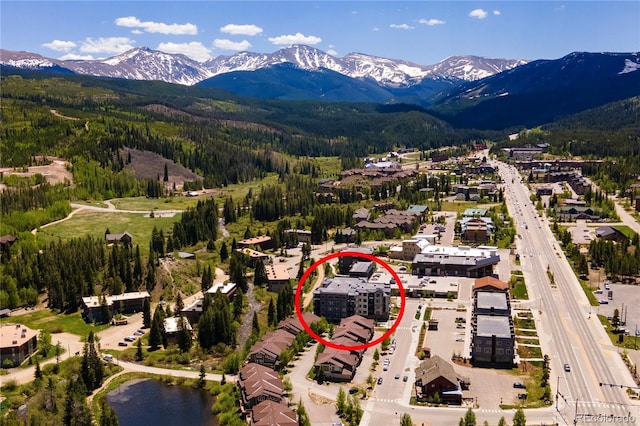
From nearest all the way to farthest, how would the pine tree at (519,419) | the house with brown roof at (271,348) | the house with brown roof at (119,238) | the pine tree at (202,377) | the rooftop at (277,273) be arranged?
the pine tree at (519,419) → the pine tree at (202,377) → the house with brown roof at (271,348) → the rooftop at (277,273) → the house with brown roof at (119,238)

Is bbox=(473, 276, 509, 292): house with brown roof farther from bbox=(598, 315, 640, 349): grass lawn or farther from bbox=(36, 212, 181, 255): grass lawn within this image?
bbox=(36, 212, 181, 255): grass lawn

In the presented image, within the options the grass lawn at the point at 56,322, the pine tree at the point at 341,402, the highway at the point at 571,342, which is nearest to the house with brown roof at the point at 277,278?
the grass lawn at the point at 56,322

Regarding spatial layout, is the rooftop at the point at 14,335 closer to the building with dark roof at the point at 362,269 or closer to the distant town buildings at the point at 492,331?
the building with dark roof at the point at 362,269

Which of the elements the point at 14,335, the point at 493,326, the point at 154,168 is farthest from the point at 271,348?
the point at 154,168

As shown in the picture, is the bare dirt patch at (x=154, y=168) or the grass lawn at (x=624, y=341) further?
the bare dirt patch at (x=154, y=168)

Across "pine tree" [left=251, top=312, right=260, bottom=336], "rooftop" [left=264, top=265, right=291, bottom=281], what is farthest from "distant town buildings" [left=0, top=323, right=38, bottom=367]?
"rooftop" [left=264, top=265, right=291, bottom=281]

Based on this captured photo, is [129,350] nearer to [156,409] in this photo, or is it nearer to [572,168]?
[156,409]

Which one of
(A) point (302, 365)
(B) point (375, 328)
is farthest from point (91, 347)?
(B) point (375, 328)
